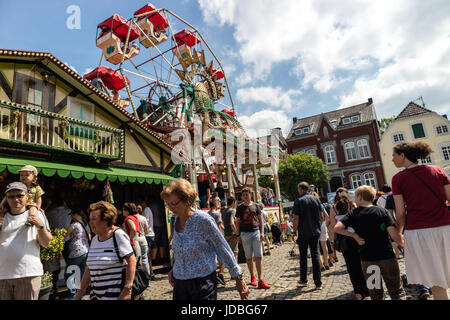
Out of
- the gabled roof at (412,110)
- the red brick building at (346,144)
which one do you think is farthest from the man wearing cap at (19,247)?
the gabled roof at (412,110)

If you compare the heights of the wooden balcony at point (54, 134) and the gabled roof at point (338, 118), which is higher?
the gabled roof at point (338, 118)

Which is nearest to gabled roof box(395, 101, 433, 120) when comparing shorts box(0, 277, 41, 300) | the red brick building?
the red brick building

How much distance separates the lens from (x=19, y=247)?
2975 millimetres

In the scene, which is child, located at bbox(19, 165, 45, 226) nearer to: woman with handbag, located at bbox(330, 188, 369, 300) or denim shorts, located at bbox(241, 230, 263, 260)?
denim shorts, located at bbox(241, 230, 263, 260)

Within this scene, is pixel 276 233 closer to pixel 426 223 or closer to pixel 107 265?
pixel 426 223

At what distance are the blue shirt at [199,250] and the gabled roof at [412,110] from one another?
119 ft

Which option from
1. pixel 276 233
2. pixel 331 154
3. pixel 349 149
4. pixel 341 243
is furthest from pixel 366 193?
pixel 331 154

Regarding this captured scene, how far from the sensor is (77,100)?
29.6 feet

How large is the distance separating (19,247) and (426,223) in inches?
168

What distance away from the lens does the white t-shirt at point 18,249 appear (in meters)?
2.90

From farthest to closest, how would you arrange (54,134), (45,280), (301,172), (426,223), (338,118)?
(338,118) → (301,172) → (54,134) → (45,280) → (426,223)

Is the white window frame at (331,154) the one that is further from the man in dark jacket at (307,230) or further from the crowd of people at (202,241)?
→ the crowd of people at (202,241)
